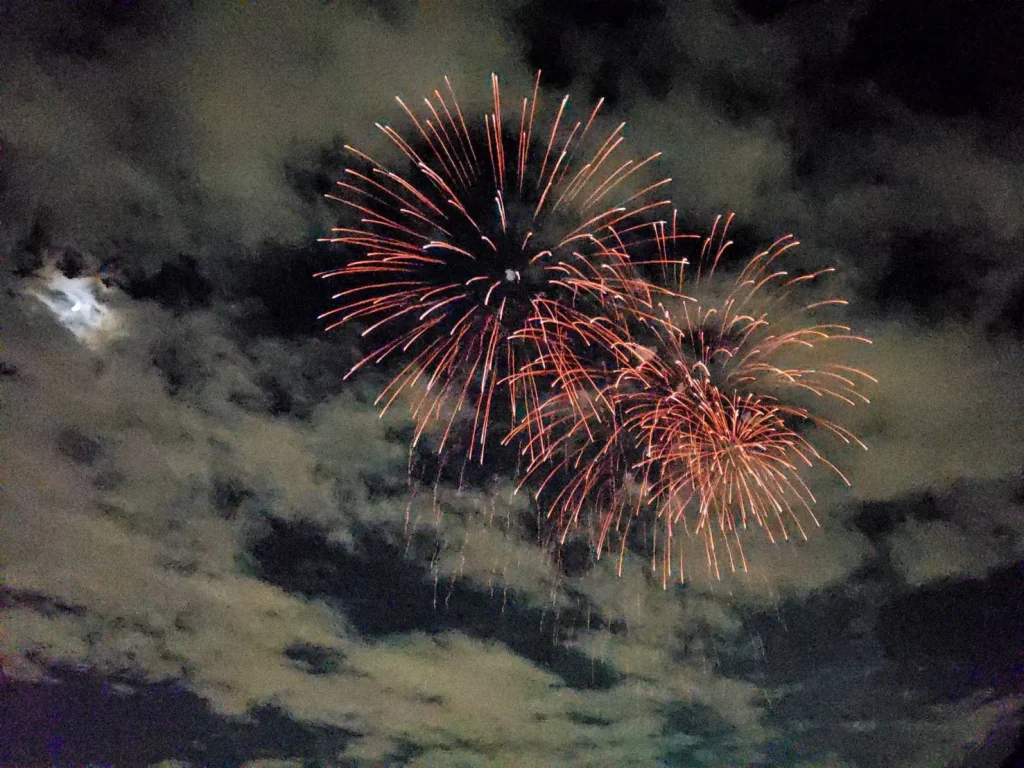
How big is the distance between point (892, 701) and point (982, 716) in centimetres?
453

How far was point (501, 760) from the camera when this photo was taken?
24344mm

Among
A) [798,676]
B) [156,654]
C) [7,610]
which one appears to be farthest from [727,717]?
[7,610]

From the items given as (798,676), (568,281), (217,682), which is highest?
(568,281)

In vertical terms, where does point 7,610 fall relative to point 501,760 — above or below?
above

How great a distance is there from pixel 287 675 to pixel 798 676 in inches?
629

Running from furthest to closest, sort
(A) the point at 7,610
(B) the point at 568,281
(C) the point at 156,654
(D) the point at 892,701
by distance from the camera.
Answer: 1. (D) the point at 892,701
2. (C) the point at 156,654
3. (A) the point at 7,610
4. (B) the point at 568,281

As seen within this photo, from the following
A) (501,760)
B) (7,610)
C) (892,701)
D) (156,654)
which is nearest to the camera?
(7,610)

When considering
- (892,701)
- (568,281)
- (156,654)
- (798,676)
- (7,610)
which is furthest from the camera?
(892,701)

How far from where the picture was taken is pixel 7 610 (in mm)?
16266

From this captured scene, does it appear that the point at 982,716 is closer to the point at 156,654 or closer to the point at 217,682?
the point at 217,682

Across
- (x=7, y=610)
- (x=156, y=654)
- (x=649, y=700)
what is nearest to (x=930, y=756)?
(x=649, y=700)

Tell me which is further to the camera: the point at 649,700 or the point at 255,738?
the point at 255,738

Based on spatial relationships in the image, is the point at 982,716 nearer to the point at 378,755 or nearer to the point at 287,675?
the point at 378,755

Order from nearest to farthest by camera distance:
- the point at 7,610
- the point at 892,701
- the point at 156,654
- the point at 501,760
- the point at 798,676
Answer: the point at 7,610, the point at 156,654, the point at 798,676, the point at 892,701, the point at 501,760
